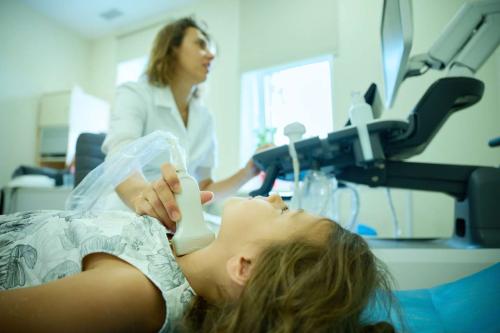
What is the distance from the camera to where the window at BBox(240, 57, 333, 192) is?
155 cm

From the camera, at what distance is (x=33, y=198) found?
254 centimetres

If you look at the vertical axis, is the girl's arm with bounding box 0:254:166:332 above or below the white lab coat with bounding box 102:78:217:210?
below

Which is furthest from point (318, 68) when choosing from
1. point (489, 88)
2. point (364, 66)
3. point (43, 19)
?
point (43, 19)

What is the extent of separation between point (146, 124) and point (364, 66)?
5.59 feet

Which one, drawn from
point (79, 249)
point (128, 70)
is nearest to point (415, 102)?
point (79, 249)

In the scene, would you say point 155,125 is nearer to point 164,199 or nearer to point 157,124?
point 157,124

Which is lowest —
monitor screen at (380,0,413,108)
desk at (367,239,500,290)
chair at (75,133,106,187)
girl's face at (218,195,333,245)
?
desk at (367,239,500,290)

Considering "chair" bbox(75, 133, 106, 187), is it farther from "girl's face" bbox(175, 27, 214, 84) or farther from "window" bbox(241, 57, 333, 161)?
"window" bbox(241, 57, 333, 161)

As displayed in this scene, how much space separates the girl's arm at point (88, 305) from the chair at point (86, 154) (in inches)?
37.3

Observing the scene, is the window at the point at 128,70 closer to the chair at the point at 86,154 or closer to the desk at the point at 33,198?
the desk at the point at 33,198

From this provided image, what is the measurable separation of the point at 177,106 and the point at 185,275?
937 millimetres

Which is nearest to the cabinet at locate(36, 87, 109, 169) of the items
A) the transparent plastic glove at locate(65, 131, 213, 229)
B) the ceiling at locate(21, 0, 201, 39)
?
the ceiling at locate(21, 0, 201, 39)

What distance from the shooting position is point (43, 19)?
346cm

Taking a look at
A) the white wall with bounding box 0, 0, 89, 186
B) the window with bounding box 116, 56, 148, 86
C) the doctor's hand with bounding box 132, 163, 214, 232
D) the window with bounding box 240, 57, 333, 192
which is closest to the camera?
the doctor's hand with bounding box 132, 163, 214, 232
